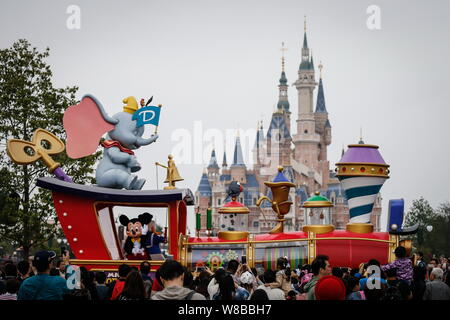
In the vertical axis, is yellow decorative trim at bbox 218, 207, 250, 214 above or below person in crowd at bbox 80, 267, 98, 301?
above

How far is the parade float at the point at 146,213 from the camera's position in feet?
53.3

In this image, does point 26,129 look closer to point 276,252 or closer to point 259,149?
point 276,252

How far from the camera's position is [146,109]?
1695 centimetres

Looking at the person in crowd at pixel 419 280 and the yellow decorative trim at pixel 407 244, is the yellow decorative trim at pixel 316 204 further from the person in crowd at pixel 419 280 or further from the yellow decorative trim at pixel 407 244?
the person in crowd at pixel 419 280

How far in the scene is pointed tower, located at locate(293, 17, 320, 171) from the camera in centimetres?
11325

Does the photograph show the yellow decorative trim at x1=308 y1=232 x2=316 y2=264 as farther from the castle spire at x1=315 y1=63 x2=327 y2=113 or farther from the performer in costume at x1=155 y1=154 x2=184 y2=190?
the castle spire at x1=315 y1=63 x2=327 y2=113

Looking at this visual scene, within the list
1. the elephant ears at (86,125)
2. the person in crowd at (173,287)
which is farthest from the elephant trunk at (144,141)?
the person in crowd at (173,287)

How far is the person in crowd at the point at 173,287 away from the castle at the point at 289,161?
307ft

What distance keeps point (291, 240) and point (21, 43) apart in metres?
12.5

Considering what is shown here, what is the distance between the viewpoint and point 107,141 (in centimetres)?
1702

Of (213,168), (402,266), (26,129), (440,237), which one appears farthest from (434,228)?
(213,168)

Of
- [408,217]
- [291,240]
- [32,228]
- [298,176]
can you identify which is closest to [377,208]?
[298,176]

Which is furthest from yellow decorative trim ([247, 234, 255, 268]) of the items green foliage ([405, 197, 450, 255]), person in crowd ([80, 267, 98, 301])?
green foliage ([405, 197, 450, 255])

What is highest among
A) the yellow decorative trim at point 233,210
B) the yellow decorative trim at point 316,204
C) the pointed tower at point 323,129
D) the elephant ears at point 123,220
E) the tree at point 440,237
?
the pointed tower at point 323,129
